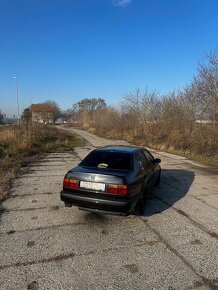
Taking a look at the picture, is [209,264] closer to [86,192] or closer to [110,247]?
[110,247]

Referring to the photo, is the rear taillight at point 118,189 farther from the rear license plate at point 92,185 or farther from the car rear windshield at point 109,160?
the car rear windshield at point 109,160

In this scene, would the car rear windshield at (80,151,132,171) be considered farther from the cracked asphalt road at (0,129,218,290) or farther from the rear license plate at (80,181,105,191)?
the cracked asphalt road at (0,129,218,290)

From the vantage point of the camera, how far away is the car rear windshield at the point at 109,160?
20.5ft

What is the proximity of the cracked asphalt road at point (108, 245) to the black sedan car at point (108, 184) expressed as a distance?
0.42 meters

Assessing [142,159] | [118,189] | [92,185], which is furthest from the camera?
[142,159]

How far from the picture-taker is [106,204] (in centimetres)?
559

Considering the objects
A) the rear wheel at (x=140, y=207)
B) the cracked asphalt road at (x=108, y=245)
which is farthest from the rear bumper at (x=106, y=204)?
the rear wheel at (x=140, y=207)

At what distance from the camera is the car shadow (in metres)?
7.15

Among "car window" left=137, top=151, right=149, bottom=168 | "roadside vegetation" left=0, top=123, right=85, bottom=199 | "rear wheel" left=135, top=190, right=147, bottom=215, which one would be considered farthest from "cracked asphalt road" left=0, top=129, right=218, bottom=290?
"roadside vegetation" left=0, top=123, right=85, bottom=199

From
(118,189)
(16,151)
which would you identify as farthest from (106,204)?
(16,151)

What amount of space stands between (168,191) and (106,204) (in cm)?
371

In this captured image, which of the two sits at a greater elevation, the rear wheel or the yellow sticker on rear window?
the yellow sticker on rear window

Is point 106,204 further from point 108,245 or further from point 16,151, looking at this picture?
point 16,151

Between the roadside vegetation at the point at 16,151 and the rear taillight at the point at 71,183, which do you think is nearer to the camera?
the rear taillight at the point at 71,183
